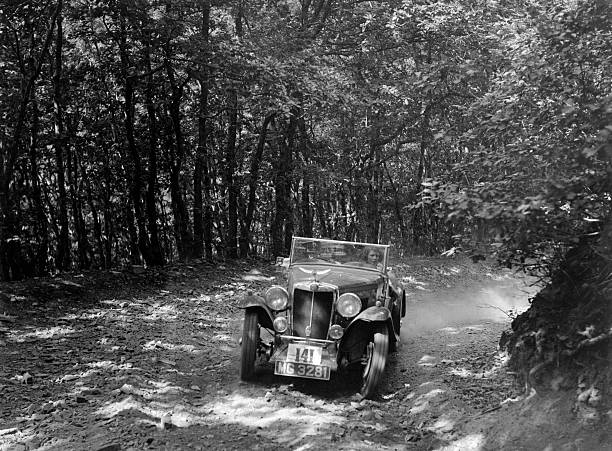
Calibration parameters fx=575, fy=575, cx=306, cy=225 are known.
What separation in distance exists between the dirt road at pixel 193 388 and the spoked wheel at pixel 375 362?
16 centimetres

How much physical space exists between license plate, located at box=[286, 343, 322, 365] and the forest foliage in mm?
1907

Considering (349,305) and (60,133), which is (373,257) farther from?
(60,133)

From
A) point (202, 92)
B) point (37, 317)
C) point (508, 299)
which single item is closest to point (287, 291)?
point (37, 317)

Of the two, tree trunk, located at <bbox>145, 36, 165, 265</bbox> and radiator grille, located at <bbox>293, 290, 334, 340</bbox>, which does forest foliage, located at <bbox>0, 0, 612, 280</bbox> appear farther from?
radiator grille, located at <bbox>293, 290, 334, 340</bbox>

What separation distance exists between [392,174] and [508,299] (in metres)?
11.8

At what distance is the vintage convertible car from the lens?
5.95 metres

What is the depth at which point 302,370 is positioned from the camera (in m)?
5.90

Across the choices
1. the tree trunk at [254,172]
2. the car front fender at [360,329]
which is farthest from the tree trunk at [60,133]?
the car front fender at [360,329]

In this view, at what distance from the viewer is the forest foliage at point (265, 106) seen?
16.7ft

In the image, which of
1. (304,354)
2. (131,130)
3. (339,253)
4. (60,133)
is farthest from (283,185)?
(304,354)

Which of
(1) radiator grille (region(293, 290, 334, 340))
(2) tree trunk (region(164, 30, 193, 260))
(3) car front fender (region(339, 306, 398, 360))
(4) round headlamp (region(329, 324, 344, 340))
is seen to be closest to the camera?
(3) car front fender (region(339, 306, 398, 360))

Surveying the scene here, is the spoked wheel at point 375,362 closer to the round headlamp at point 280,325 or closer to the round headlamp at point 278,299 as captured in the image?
the round headlamp at point 280,325

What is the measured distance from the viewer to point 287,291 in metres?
6.68

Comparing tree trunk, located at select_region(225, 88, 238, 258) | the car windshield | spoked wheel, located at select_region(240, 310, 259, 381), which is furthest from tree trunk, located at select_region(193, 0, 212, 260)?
spoked wheel, located at select_region(240, 310, 259, 381)
